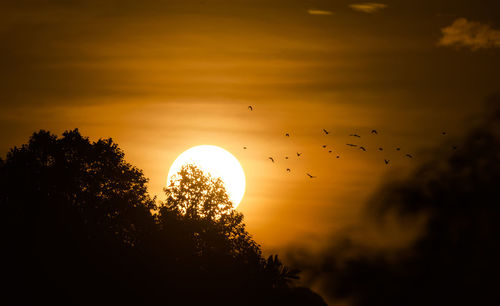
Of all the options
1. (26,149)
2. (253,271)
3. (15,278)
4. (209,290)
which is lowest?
(15,278)

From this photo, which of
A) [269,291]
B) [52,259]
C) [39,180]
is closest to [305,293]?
[269,291]

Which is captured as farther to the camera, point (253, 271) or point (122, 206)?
point (122, 206)

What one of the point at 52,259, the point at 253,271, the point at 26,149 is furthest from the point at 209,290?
the point at 26,149

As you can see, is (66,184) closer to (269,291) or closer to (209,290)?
(209,290)

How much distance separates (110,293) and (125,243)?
5.56 meters

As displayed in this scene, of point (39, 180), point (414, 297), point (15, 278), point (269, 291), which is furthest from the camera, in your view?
point (39, 180)

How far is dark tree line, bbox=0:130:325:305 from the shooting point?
41219 millimetres

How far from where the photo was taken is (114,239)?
148 feet

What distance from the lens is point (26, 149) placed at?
50531 millimetres

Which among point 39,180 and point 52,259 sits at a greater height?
point 39,180

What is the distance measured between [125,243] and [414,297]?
92.7 feet

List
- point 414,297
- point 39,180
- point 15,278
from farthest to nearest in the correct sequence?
point 39,180 < point 15,278 < point 414,297

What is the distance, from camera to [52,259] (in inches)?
1629

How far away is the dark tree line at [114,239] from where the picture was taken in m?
41.2
